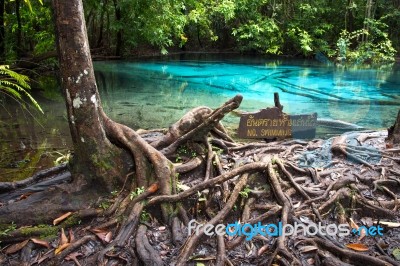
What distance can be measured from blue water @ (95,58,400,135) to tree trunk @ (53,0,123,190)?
577cm

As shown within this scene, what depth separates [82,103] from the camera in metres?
3.87

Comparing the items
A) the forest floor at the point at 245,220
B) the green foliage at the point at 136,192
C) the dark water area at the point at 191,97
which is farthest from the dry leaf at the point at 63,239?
the dark water area at the point at 191,97

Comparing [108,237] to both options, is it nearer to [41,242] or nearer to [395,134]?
[41,242]

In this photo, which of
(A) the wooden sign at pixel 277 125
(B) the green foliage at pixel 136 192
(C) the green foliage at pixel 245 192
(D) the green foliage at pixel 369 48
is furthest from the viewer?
(D) the green foliage at pixel 369 48

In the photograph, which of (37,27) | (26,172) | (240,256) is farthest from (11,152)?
(37,27)

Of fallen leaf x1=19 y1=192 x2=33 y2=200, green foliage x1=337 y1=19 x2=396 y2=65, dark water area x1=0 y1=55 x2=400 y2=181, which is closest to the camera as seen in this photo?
fallen leaf x1=19 y1=192 x2=33 y2=200

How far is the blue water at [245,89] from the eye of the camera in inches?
465

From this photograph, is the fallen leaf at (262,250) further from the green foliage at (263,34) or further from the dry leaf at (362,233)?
the green foliage at (263,34)

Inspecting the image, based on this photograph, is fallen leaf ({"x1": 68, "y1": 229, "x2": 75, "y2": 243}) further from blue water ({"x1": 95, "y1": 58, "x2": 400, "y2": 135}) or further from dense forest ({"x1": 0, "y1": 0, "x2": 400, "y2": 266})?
blue water ({"x1": 95, "y1": 58, "x2": 400, "y2": 135})

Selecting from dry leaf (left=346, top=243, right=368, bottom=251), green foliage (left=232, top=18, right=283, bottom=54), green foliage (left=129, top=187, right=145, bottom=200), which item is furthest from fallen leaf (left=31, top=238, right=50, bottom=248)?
green foliage (left=232, top=18, right=283, bottom=54)

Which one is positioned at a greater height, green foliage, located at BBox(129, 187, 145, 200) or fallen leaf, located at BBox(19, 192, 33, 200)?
green foliage, located at BBox(129, 187, 145, 200)

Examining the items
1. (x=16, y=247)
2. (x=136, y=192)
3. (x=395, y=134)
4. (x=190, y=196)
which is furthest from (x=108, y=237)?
(x=395, y=134)

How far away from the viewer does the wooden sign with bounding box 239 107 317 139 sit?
5.80 metres

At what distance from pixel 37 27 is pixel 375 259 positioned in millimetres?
21319
